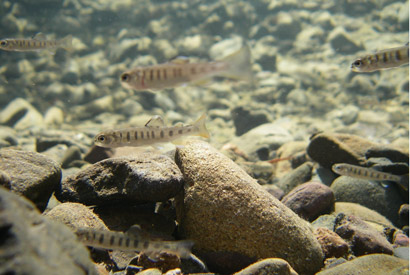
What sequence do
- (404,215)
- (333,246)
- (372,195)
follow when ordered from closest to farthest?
1. (333,246)
2. (404,215)
3. (372,195)

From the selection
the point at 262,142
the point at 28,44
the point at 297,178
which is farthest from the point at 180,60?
the point at 262,142

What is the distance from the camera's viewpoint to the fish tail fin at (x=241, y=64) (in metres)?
3.52

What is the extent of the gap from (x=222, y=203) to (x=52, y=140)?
866cm

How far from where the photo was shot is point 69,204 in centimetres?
350

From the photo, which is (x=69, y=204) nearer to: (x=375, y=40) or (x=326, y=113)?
(x=326, y=113)

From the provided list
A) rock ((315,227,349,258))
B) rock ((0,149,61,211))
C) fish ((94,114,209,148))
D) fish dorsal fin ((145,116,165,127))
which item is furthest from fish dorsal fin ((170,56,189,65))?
rock ((315,227,349,258))

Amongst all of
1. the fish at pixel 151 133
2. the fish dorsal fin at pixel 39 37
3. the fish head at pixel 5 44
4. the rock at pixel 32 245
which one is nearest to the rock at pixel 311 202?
the fish at pixel 151 133

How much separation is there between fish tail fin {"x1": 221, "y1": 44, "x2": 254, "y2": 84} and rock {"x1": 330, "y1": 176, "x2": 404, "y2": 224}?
3.76m

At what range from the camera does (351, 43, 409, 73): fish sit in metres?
4.30

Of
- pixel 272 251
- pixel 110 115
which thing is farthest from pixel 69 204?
pixel 110 115

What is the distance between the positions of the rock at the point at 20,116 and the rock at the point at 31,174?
1303cm

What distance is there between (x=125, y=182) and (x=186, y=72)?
5.72 ft

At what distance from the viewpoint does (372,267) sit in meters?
3.08

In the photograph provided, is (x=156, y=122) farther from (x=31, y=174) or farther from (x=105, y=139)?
(x=31, y=174)
